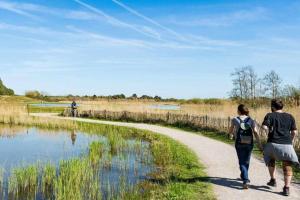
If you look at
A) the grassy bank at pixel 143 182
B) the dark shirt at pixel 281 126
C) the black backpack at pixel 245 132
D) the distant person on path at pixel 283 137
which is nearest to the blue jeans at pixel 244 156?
the black backpack at pixel 245 132

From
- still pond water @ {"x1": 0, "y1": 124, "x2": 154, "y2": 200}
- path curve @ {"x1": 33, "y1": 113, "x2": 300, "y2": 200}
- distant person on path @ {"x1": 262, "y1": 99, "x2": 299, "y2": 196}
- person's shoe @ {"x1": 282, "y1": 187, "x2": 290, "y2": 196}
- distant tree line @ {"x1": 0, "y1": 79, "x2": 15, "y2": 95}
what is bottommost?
still pond water @ {"x1": 0, "y1": 124, "x2": 154, "y2": 200}

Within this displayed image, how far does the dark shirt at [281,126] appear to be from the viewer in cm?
888

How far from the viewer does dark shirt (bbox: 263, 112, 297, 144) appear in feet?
29.1

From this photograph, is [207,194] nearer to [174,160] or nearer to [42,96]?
[174,160]

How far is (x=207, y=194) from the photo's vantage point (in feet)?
29.4

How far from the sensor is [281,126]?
8.88m

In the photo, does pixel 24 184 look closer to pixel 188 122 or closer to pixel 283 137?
pixel 283 137

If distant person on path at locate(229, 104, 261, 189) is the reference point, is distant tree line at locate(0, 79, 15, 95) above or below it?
above

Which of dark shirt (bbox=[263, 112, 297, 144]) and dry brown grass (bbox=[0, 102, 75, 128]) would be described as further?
dry brown grass (bbox=[0, 102, 75, 128])

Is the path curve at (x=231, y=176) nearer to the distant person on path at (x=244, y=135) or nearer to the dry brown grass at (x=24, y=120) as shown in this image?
the distant person on path at (x=244, y=135)

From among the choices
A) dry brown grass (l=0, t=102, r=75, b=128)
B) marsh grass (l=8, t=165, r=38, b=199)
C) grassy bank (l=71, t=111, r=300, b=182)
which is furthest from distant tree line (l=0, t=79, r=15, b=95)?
marsh grass (l=8, t=165, r=38, b=199)

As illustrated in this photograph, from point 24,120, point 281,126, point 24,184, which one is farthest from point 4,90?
point 281,126

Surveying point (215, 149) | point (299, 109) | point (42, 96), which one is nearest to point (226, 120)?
point (299, 109)

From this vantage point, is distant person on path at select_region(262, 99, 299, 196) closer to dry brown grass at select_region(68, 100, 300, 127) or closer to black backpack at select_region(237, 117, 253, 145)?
black backpack at select_region(237, 117, 253, 145)
